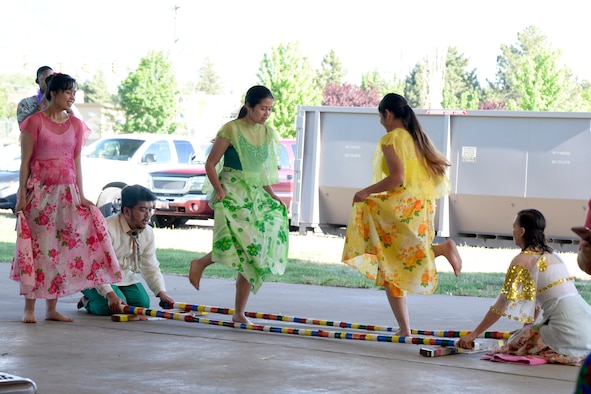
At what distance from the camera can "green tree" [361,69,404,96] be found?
8406 centimetres

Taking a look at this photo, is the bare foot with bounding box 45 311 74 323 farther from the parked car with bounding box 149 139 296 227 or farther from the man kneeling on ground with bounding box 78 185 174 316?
the parked car with bounding box 149 139 296 227

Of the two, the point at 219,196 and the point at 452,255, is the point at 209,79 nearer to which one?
the point at 219,196

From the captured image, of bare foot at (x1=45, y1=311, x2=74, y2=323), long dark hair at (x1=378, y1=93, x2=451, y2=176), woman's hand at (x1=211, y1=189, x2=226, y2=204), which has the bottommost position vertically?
bare foot at (x1=45, y1=311, x2=74, y2=323)

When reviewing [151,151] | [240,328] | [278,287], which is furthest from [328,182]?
[240,328]

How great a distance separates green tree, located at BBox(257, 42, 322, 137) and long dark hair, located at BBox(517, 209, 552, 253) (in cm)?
4916

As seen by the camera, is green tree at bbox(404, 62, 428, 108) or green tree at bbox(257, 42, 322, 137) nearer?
green tree at bbox(257, 42, 322, 137)

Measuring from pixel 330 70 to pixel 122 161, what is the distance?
91.4 m

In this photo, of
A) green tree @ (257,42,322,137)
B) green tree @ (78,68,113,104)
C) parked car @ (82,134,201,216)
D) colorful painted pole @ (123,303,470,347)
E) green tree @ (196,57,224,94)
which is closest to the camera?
colorful painted pole @ (123,303,470,347)

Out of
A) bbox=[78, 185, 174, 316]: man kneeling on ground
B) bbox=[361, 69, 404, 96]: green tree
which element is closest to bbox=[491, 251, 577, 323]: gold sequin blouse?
bbox=[78, 185, 174, 316]: man kneeling on ground

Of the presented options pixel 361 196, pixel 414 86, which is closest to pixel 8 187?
pixel 361 196

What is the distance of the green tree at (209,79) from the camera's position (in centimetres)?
15862

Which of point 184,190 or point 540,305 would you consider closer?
point 540,305

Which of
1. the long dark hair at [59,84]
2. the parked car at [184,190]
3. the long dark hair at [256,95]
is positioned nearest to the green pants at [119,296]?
the long dark hair at [59,84]

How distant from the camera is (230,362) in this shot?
6.44m
